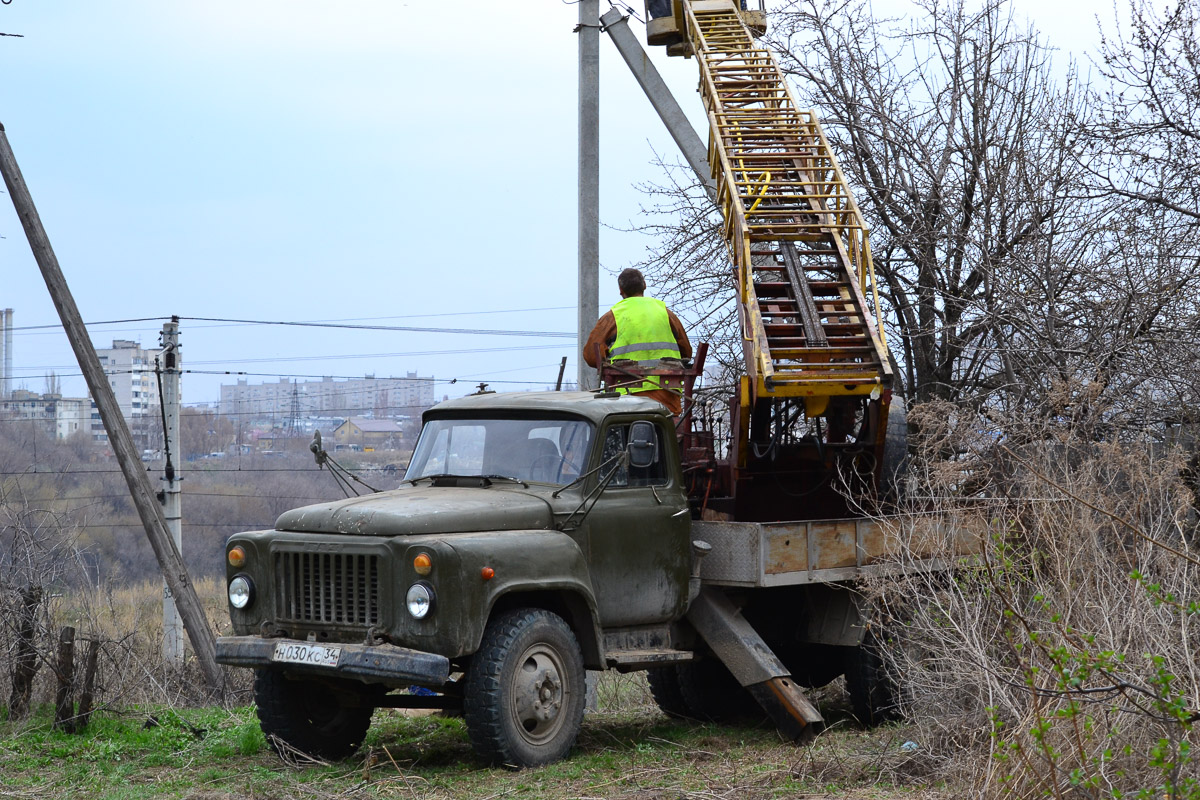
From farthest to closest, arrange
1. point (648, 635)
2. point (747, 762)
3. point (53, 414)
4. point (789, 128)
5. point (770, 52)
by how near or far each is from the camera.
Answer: point (53, 414) < point (770, 52) < point (789, 128) < point (648, 635) < point (747, 762)

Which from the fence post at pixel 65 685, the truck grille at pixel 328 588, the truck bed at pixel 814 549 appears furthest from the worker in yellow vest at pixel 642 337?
the fence post at pixel 65 685

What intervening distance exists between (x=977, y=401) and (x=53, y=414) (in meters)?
26.8

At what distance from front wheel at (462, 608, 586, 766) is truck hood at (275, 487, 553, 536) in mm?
559

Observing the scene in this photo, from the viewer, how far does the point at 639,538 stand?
318 inches

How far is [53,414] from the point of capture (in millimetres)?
32500

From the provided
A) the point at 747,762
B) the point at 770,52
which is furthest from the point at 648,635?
the point at 770,52

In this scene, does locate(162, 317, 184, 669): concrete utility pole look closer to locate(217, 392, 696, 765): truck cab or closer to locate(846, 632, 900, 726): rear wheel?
locate(217, 392, 696, 765): truck cab

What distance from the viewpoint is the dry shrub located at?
16.9ft

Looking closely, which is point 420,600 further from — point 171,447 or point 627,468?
point 171,447

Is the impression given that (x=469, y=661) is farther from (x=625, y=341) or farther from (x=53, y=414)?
(x=53, y=414)

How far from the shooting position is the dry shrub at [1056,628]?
5.15 m

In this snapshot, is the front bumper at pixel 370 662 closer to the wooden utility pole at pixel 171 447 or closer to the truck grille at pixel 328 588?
the truck grille at pixel 328 588

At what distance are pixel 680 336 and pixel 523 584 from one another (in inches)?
115

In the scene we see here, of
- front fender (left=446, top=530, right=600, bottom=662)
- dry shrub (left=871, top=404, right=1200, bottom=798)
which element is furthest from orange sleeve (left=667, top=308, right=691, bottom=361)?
front fender (left=446, top=530, right=600, bottom=662)
